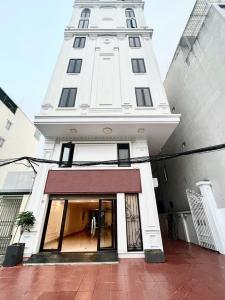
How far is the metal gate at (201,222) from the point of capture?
6.39 m

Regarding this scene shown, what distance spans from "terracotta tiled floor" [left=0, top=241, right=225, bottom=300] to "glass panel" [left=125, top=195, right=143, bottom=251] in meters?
0.64

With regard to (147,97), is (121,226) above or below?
below

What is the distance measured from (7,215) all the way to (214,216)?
8.93 meters

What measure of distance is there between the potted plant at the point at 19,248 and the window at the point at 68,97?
526 centimetres

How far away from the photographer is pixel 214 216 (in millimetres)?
6199

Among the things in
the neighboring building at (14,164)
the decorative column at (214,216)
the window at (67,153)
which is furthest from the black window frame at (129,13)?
the decorative column at (214,216)

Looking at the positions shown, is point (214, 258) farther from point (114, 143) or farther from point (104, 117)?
point (104, 117)

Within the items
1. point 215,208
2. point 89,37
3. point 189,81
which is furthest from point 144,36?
point 215,208

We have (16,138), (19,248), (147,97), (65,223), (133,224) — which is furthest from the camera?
(16,138)

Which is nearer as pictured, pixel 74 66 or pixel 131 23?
pixel 74 66

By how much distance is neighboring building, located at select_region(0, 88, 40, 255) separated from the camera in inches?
275

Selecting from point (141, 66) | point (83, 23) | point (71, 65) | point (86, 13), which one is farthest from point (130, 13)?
point (71, 65)

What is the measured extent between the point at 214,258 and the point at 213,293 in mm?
2772

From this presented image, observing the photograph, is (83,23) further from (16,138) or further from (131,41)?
(16,138)
